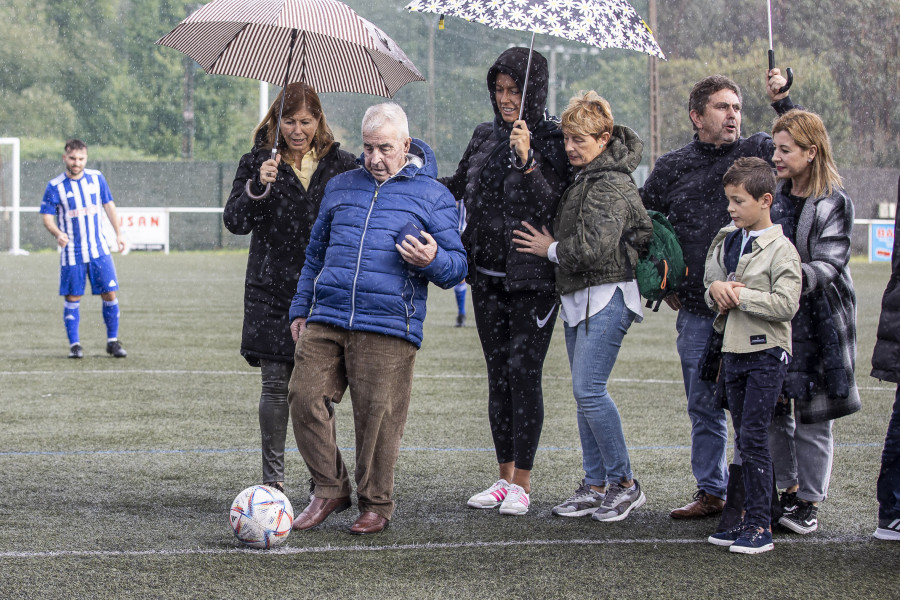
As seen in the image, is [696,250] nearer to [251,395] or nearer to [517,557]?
[517,557]

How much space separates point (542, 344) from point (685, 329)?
0.65 meters

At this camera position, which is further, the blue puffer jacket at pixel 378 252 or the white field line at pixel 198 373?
the white field line at pixel 198 373

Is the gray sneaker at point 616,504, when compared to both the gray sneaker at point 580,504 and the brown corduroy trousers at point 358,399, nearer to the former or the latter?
the gray sneaker at point 580,504

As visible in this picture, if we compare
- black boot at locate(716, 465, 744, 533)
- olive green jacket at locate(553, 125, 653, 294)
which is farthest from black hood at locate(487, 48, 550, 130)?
black boot at locate(716, 465, 744, 533)

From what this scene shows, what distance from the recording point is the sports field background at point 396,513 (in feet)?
13.3

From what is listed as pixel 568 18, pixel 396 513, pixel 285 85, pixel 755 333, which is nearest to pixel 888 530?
pixel 755 333

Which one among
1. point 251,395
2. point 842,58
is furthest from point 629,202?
point 842,58

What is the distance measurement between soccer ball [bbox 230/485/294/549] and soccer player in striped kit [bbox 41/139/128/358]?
6.98 m

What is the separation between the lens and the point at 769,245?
4.56 m

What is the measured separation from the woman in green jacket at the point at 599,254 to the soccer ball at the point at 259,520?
1.31 meters

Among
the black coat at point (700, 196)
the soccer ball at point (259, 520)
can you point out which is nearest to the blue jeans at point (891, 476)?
the black coat at point (700, 196)

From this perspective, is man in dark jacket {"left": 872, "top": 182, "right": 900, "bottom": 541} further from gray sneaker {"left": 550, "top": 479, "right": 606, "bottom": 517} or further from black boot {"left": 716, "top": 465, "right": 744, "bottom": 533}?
gray sneaker {"left": 550, "top": 479, "right": 606, "bottom": 517}

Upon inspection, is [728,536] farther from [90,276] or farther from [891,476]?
[90,276]

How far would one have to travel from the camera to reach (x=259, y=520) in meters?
4.46
